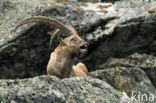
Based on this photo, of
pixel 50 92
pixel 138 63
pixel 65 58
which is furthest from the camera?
pixel 138 63

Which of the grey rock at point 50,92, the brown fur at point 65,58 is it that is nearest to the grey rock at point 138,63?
the brown fur at point 65,58

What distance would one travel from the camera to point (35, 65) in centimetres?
1627

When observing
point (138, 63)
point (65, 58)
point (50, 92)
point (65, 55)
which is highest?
point (50, 92)

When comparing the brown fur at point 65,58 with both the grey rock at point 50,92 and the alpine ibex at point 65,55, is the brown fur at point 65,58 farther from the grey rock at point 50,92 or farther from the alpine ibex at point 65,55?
the grey rock at point 50,92

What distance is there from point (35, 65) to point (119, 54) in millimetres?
4827

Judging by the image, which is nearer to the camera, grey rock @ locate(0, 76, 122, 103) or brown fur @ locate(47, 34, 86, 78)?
grey rock @ locate(0, 76, 122, 103)

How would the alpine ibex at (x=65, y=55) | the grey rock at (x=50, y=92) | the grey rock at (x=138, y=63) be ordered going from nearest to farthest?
the grey rock at (x=50, y=92) → the alpine ibex at (x=65, y=55) → the grey rock at (x=138, y=63)

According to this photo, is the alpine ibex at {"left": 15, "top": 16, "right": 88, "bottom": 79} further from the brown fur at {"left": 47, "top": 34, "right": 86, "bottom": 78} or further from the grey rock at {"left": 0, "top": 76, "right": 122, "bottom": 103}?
the grey rock at {"left": 0, "top": 76, "right": 122, "bottom": 103}

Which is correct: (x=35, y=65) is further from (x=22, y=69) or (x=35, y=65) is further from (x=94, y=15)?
(x=94, y=15)

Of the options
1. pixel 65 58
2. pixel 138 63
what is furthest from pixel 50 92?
pixel 138 63

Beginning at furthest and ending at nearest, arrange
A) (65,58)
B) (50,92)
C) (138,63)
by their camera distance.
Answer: (138,63) → (65,58) → (50,92)

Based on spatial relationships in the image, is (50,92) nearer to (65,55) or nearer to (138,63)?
(65,55)

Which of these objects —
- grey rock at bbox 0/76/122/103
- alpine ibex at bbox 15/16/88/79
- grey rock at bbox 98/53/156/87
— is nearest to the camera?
grey rock at bbox 0/76/122/103

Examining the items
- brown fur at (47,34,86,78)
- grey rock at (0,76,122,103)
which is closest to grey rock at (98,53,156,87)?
brown fur at (47,34,86,78)
